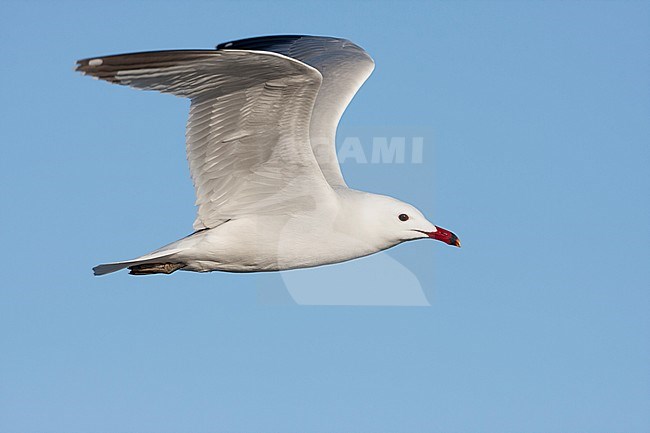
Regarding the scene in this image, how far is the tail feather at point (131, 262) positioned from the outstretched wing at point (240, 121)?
0.51 metres

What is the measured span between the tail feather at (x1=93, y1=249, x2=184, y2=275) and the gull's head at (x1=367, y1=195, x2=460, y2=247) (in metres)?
1.88

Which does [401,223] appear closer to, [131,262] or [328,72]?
[131,262]

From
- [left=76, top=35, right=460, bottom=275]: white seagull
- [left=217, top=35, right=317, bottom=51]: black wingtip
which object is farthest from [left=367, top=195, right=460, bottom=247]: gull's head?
[left=217, top=35, right=317, bottom=51]: black wingtip

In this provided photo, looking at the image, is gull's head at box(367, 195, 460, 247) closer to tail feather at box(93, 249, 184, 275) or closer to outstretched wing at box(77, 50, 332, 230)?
outstretched wing at box(77, 50, 332, 230)

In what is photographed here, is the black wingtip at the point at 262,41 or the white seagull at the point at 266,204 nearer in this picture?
the white seagull at the point at 266,204

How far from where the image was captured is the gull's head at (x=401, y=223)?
35.2 ft

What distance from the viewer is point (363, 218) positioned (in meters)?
10.7

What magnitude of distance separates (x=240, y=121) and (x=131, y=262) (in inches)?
64.8

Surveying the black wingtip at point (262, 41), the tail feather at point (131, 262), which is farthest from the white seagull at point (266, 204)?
the black wingtip at point (262, 41)

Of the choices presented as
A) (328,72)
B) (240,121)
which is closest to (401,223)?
(240,121)

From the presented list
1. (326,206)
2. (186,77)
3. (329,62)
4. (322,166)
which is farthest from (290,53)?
(186,77)

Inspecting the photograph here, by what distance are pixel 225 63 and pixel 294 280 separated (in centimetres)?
356

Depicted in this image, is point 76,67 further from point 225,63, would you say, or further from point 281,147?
point 281,147

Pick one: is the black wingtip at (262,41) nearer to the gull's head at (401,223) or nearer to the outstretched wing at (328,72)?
the outstretched wing at (328,72)
